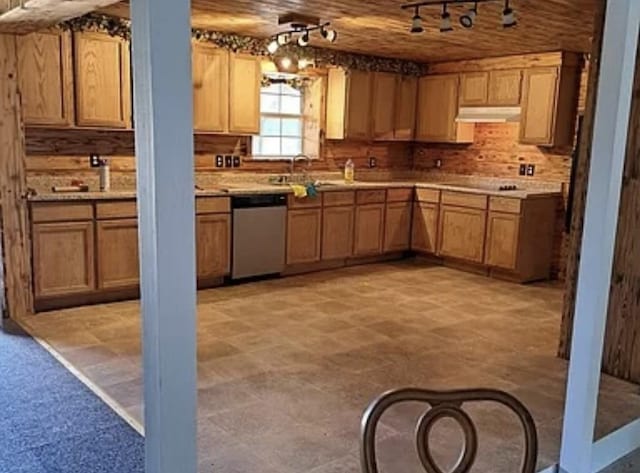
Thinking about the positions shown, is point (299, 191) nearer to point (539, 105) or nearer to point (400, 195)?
point (400, 195)

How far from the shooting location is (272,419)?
3037mm

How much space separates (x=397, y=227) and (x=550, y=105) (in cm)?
209

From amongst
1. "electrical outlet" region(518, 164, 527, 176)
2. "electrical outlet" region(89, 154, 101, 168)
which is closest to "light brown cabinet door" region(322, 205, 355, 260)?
"electrical outlet" region(518, 164, 527, 176)

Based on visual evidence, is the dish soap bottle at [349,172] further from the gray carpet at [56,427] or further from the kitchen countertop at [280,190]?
the gray carpet at [56,427]

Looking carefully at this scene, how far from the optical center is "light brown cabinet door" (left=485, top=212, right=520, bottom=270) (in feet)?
19.4

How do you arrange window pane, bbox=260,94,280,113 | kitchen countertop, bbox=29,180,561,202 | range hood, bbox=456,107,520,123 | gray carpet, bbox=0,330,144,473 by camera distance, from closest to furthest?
gray carpet, bbox=0,330,144,473
kitchen countertop, bbox=29,180,561,202
range hood, bbox=456,107,520,123
window pane, bbox=260,94,280,113

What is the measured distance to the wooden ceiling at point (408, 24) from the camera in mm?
4234

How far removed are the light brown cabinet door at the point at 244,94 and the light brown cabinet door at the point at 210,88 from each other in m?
0.07

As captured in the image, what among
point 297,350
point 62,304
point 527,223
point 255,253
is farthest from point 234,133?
point 527,223

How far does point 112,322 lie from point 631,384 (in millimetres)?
3565

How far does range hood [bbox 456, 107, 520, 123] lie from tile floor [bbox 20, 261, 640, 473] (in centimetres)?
179

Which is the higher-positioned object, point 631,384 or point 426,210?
point 426,210

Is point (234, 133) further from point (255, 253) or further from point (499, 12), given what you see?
point (499, 12)

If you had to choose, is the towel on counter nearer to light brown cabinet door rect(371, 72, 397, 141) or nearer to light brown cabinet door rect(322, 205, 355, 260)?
light brown cabinet door rect(322, 205, 355, 260)
